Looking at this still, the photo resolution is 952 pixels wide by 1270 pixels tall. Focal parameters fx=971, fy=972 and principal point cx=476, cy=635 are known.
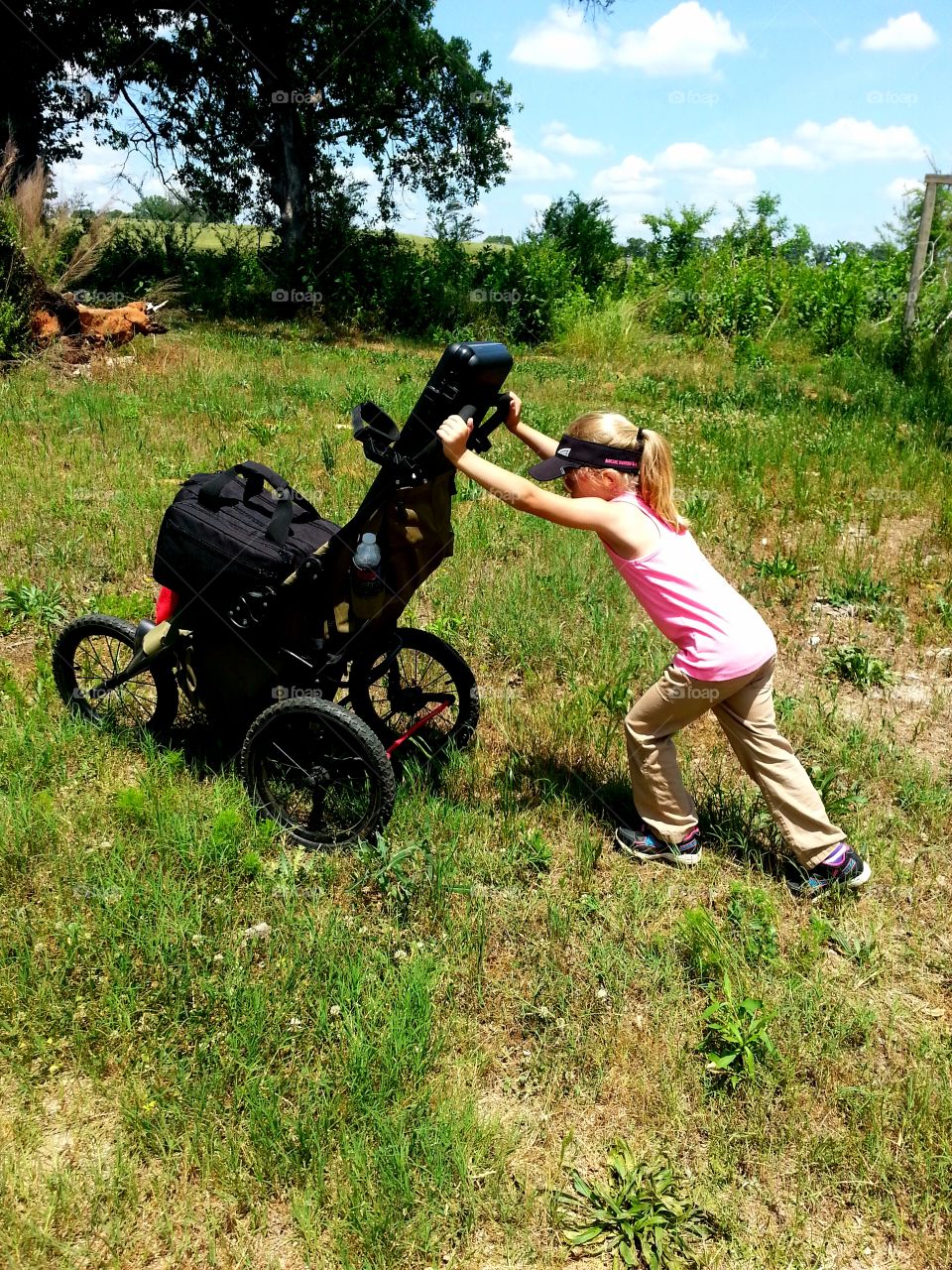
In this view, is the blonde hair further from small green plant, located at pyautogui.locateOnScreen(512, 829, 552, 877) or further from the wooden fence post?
the wooden fence post

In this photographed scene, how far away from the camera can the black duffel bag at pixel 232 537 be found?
3387 millimetres

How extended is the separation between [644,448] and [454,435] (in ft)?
2.57

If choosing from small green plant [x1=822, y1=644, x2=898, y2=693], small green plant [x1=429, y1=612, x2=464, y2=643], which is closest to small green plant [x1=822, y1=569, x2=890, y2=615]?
small green plant [x1=822, y1=644, x2=898, y2=693]

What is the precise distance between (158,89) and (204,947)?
1955cm

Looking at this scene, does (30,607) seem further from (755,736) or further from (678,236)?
(678,236)

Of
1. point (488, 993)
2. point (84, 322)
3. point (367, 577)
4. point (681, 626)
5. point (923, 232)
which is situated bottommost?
point (488, 993)

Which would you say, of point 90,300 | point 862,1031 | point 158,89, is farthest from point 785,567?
point 158,89

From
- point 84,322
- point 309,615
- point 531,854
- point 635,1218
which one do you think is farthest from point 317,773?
point 84,322

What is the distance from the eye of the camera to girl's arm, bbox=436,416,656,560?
2984 mm

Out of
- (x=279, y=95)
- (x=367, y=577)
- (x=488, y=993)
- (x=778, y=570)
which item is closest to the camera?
(x=488, y=993)

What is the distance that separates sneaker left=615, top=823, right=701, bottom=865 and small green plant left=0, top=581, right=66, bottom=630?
3.24 metres

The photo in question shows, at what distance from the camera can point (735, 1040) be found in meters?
2.79

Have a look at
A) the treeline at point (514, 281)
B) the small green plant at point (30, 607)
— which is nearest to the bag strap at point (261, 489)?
the small green plant at point (30, 607)

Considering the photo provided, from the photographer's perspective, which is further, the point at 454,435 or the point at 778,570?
the point at 778,570
